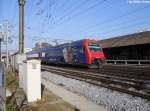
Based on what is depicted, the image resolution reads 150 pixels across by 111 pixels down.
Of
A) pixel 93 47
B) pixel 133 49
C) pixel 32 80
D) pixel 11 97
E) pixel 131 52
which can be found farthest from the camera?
pixel 131 52

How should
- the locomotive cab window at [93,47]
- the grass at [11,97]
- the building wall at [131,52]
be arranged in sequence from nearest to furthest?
the grass at [11,97] → the locomotive cab window at [93,47] → the building wall at [131,52]

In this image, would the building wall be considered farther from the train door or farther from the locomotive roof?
the train door

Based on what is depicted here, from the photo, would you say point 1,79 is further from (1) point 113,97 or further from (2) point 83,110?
(1) point 113,97

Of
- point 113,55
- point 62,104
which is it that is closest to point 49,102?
point 62,104

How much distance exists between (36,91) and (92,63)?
586 inches

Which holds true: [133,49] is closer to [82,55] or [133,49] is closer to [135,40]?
[135,40]

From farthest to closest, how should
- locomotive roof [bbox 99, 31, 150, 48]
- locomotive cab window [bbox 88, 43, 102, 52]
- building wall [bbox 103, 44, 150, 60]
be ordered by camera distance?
building wall [bbox 103, 44, 150, 60] < locomotive roof [bbox 99, 31, 150, 48] < locomotive cab window [bbox 88, 43, 102, 52]

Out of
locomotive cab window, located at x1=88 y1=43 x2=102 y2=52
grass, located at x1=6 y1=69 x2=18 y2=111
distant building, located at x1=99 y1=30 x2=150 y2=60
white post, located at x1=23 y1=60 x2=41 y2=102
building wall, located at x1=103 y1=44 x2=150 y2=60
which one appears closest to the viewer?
grass, located at x1=6 y1=69 x2=18 y2=111

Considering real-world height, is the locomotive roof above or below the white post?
above

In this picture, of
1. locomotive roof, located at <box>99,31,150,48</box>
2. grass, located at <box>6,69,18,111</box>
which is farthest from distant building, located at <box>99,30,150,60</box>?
grass, located at <box>6,69,18,111</box>

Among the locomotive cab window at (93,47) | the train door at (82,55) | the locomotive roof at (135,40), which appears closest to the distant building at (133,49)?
the locomotive roof at (135,40)

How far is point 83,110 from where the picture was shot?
6703 mm

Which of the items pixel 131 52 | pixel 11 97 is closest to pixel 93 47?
pixel 131 52

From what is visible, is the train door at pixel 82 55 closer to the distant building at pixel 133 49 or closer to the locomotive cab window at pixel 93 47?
the locomotive cab window at pixel 93 47
